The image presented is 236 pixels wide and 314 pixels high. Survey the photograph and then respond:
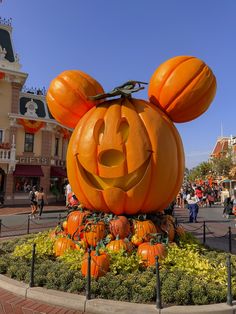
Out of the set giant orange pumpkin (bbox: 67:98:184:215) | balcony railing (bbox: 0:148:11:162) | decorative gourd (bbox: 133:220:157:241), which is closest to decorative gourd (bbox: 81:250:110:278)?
decorative gourd (bbox: 133:220:157:241)

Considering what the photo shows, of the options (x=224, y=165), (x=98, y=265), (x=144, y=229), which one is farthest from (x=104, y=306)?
(x=224, y=165)

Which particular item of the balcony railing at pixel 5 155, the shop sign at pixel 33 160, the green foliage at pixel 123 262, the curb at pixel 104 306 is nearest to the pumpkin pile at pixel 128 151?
the green foliage at pixel 123 262

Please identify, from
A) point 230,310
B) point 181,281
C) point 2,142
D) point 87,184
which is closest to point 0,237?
point 87,184

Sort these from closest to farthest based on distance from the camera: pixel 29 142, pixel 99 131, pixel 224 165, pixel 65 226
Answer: pixel 99 131
pixel 65 226
pixel 29 142
pixel 224 165

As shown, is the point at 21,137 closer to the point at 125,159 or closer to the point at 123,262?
the point at 125,159

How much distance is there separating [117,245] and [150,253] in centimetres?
59

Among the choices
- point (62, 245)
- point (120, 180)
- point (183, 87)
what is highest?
point (183, 87)

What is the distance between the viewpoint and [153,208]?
5.74 meters

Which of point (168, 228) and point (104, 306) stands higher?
point (168, 228)

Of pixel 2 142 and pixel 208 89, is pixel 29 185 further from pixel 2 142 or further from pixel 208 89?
pixel 208 89

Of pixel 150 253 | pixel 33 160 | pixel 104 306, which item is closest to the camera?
pixel 104 306

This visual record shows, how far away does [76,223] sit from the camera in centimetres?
570

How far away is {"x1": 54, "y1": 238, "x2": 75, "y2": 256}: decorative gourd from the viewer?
17.9 feet

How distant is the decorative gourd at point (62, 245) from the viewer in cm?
545
